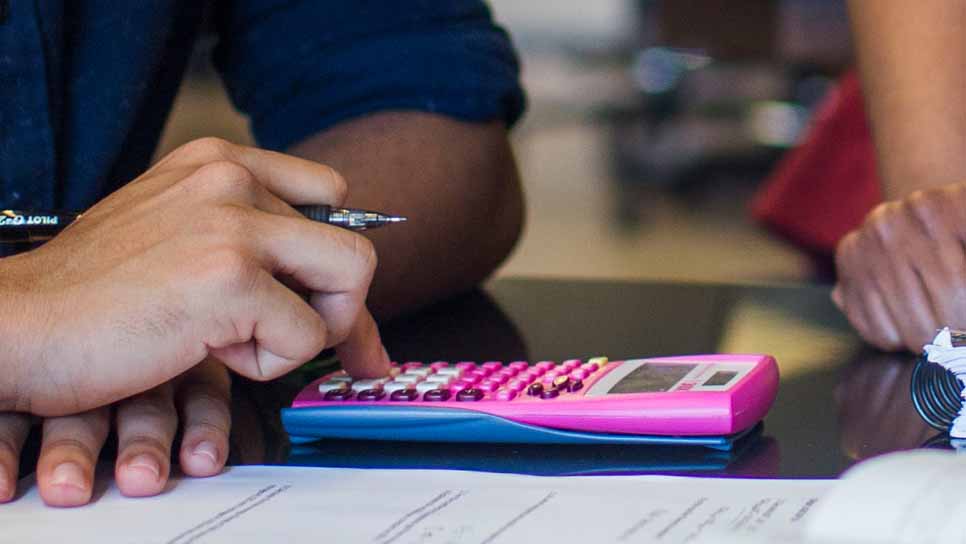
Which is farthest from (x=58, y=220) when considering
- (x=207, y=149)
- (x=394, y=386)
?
(x=394, y=386)

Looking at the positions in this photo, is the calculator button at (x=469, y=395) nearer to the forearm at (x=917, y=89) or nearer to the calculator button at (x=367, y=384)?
the calculator button at (x=367, y=384)

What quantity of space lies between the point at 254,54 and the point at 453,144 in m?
0.19

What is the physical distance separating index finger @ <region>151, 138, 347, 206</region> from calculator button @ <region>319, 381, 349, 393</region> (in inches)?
3.5

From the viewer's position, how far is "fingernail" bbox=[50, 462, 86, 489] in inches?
20.3

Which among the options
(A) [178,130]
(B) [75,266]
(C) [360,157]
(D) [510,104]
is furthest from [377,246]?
(A) [178,130]

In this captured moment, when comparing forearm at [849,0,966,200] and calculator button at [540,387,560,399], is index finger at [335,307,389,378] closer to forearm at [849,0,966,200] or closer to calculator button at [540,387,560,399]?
calculator button at [540,387,560,399]

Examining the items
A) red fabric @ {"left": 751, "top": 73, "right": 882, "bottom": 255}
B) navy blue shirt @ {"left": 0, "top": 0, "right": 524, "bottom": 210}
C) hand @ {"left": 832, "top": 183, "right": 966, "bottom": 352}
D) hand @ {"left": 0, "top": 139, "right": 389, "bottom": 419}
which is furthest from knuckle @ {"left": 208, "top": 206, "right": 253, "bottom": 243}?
red fabric @ {"left": 751, "top": 73, "right": 882, "bottom": 255}

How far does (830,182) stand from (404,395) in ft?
4.89

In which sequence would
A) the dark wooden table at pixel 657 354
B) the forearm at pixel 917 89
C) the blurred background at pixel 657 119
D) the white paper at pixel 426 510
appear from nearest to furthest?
the white paper at pixel 426 510, the dark wooden table at pixel 657 354, the forearm at pixel 917 89, the blurred background at pixel 657 119

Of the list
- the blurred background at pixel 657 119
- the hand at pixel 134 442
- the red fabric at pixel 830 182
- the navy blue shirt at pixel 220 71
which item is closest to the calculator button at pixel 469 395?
the hand at pixel 134 442

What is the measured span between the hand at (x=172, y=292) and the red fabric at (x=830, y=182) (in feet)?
4.81

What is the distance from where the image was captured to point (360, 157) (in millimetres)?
921

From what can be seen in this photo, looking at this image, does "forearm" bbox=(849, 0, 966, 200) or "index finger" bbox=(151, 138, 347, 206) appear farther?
"forearm" bbox=(849, 0, 966, 200)

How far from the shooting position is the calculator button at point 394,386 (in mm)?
607
